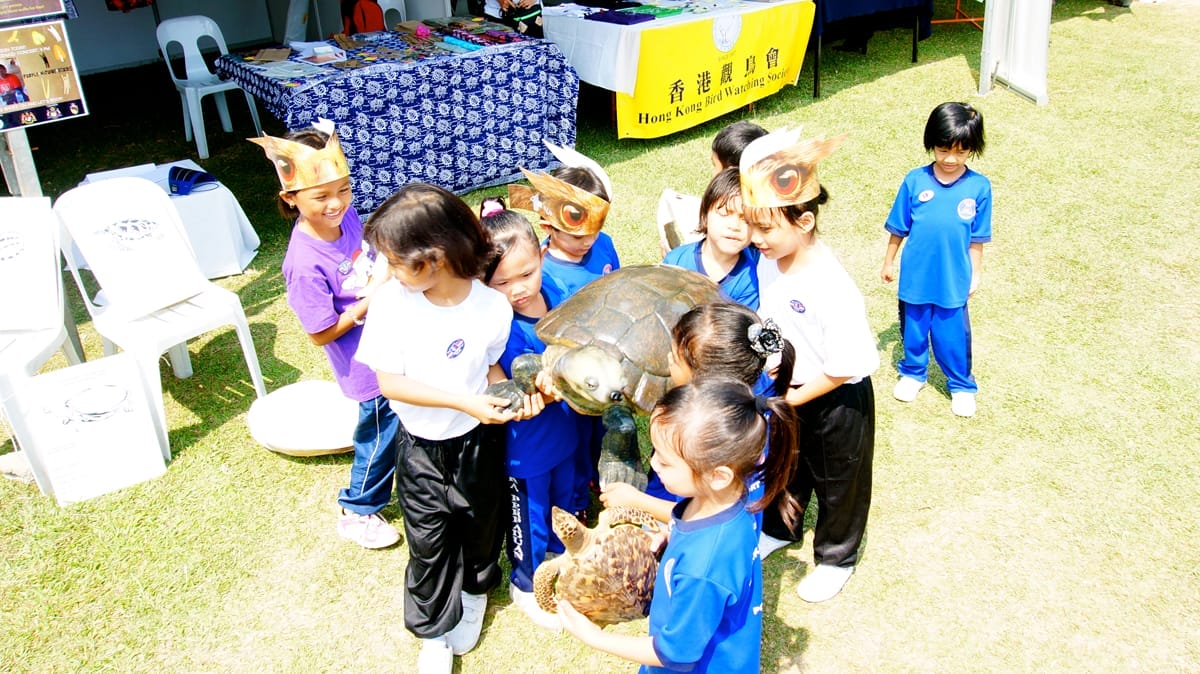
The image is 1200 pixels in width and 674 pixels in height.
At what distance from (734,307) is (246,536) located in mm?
2404

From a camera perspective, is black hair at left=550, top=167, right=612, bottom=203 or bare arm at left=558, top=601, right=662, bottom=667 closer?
bare arm at left=558, top=601, right=662, bottom=667

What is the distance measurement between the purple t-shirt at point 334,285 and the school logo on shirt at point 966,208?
8.35ft

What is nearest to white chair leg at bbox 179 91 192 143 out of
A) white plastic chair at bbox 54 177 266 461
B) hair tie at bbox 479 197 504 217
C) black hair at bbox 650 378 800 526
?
white plastic chair at bbox 54 177 266 461

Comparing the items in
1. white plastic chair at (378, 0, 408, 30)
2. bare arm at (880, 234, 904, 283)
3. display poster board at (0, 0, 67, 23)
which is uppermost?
display poster board at (0, 0, 67, 23)

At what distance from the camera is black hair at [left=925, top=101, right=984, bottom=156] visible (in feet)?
11.5

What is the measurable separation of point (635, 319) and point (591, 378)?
29cm

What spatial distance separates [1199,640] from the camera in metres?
2.79

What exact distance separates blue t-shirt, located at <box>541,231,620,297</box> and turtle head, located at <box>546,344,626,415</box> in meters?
0.74

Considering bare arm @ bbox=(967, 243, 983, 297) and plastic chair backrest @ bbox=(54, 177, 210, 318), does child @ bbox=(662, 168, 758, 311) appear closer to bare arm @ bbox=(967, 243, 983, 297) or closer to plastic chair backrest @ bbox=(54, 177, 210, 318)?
bare arm @ bbox=(967, 243, 983, 297)

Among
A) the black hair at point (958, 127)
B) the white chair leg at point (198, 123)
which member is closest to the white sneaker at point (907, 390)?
the black hair at point (958, 127)

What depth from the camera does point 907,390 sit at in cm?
410

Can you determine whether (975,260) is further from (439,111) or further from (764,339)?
(439,111)

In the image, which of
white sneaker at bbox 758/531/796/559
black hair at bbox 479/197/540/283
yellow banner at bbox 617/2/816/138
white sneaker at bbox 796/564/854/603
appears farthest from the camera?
yellow banner at bbox 617/2/816/138

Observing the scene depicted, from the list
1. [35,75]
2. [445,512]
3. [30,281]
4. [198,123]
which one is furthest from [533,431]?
[198,123]
